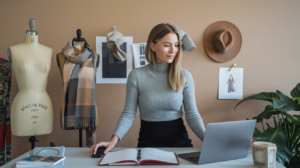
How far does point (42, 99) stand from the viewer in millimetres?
1761

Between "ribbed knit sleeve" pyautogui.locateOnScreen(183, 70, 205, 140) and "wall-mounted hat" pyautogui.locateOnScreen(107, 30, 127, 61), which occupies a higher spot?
"wall-mounted hat" pyautogui.locateOnScreen(107, 30, 127, 61)

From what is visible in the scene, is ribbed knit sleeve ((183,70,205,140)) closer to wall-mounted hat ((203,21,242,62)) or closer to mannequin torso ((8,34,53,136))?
wall-mounted hat ((203,21,242,62))

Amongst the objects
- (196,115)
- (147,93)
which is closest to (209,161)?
(196,115)

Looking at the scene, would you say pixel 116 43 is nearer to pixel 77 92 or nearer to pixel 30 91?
pixel 77 92

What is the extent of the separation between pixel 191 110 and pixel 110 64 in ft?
4.07

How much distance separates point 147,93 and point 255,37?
175 cm

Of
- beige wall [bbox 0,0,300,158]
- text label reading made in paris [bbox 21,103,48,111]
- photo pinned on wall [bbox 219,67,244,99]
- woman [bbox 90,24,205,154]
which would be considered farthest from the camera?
photo pinned on wall [bbox 219,67,244,99]

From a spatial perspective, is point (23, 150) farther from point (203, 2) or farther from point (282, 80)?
point (282, 80)

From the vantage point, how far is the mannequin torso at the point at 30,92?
170cm

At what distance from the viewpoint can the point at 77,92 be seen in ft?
6.19

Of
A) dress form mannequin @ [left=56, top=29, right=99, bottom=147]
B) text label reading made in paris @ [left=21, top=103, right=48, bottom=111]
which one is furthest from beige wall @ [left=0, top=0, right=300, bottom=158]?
text label reading made in paris @ [left=21, top=103, right=48, bottom=111]

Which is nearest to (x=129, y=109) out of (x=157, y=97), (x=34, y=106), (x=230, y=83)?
(x=157, y=97)

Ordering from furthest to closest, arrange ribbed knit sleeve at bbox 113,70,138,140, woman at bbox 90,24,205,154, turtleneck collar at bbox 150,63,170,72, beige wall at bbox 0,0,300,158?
beige wall at bbox 0,0,300,158 → turtleneck collar at bbox 150,63,170,72 → woman at bbox 90,24,205,154 → ribbed knit sleeve at bbox 113,70,138,140

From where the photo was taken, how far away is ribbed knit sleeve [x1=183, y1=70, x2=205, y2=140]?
1328 millimetres
